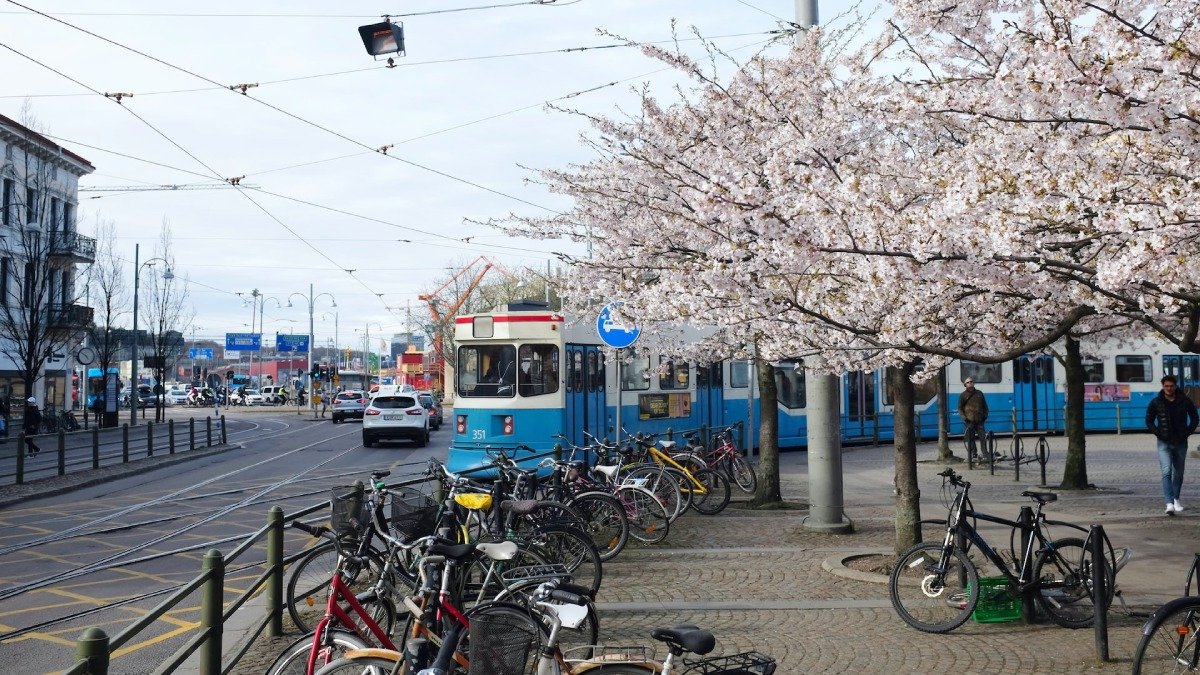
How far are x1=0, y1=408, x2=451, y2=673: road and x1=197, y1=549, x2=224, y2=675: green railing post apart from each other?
167cm

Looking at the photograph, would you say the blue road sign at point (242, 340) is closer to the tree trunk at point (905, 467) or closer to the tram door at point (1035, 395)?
the tram door at point (1035, 395)

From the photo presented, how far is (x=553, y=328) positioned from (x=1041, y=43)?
1180cm

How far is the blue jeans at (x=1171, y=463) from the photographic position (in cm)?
1278

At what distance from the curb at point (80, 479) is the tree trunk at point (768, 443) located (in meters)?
11.0

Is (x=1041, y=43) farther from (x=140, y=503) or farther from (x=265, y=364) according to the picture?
(x=265, y=364)

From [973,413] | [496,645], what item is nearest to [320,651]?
[496,645]

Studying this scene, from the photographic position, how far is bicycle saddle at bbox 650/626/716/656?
389 centimetres

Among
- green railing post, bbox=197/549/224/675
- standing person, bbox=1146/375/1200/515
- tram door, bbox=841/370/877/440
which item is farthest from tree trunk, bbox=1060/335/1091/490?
green railing post, bbox=197/549/224/675

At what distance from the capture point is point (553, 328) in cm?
1673

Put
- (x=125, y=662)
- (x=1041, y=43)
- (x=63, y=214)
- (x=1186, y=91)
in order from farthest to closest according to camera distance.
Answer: (x=63, y=214), (x=125, y=662), (x=1041, y=43), (x=1186, y=91)

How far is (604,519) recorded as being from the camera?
1027 centimetres

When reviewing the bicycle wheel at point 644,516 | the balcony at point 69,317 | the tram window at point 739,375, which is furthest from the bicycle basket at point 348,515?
the balcony at point 69,317

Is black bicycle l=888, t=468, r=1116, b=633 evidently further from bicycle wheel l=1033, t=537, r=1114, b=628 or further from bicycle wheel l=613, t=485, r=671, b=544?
bicycle wheel l=613, t=485, r=671, b=544

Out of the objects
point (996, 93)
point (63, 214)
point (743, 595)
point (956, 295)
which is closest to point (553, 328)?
point (743, 595)
